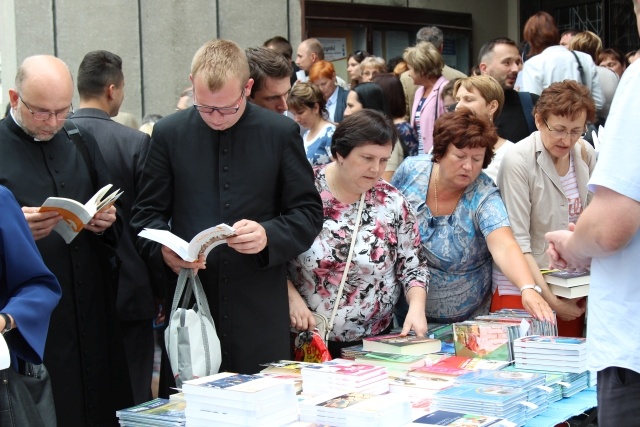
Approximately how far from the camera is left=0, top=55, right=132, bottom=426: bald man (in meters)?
3.35

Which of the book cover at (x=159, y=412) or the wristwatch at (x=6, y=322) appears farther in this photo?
the book cover at (x=159, y=412)

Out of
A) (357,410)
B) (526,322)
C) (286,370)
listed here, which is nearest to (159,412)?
(286,370)

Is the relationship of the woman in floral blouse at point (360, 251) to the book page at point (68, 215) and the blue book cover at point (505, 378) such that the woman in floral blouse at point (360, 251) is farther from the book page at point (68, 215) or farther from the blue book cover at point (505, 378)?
the book page at point (68, 215)

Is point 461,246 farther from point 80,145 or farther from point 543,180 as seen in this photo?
point 80,145

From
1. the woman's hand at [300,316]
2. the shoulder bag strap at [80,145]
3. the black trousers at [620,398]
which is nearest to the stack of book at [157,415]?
the woman's hand at [300,316]

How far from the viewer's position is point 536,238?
4.32 metres

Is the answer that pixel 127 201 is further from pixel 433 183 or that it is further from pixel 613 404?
pixel 613 404

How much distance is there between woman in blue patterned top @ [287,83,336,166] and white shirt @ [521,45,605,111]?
5.16 ft

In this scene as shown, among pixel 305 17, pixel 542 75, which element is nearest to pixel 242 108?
pixel 542 75

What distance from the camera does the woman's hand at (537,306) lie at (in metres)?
3.72

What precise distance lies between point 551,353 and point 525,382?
15.9 inches

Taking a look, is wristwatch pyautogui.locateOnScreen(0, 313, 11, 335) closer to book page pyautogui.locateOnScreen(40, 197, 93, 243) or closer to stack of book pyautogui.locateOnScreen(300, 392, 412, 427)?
book page pyautogui.locateOnScreen(40, 197, 93, 243)

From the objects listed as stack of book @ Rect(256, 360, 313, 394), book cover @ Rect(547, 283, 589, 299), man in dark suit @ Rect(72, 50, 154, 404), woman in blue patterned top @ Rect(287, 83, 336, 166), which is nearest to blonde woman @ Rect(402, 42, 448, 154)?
woman in blue patterned top @ Rect(287, 83, 336, 166)

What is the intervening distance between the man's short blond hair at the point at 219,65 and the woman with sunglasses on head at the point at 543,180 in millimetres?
1599
